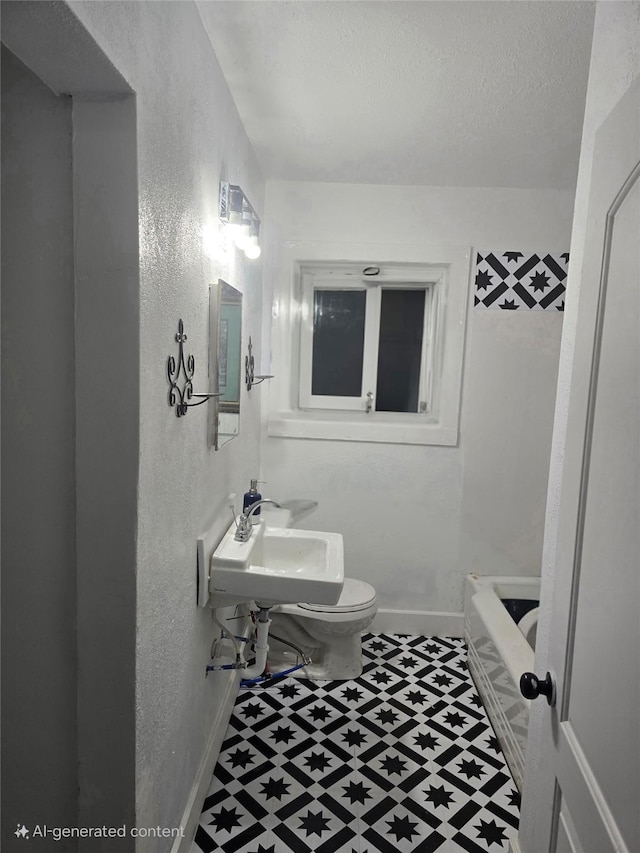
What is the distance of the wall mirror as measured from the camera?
1705mm

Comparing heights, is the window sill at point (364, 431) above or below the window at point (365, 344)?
below

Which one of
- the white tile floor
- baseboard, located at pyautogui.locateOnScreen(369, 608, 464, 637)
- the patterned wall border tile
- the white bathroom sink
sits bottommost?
the white tile floor

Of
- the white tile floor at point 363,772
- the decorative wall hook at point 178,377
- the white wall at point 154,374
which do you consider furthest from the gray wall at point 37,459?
the white tile floor at point 363,772

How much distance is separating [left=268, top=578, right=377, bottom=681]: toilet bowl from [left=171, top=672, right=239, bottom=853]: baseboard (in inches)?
11.7

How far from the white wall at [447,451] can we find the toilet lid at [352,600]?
0.36 m

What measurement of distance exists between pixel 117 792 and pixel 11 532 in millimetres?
599

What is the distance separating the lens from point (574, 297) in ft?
4.11

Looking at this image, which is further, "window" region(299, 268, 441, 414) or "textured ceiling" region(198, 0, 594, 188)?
"window" region(299, 268, 441, 414)

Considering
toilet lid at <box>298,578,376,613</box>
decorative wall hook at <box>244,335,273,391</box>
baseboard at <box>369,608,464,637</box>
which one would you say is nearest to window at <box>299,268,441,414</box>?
decorative wall hook at <box>244,335,273,391</box>

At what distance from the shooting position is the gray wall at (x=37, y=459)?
3.51ft

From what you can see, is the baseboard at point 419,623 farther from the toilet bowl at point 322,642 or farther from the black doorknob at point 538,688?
the black doorknob at point 538,688

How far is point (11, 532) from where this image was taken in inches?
45.1

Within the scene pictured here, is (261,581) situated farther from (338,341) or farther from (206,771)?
(338,341)

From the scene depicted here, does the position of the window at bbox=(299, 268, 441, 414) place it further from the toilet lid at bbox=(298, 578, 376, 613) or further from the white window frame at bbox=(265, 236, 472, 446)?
the toilet lid at bbox=(298, 578, 376, 613)
